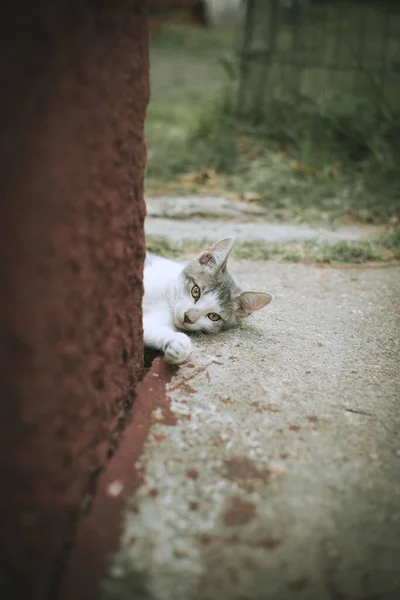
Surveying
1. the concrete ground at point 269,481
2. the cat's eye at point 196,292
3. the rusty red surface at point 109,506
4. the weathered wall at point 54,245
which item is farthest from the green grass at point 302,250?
the weathered wall at point 54,245

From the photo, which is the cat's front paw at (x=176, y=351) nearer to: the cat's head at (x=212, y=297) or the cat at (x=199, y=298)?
the cat at (x=199, y=298)

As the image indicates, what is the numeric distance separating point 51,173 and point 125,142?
319 millimetres

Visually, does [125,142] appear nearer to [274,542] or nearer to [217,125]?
[274,542]

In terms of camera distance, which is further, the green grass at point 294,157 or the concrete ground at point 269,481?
the green grass at point 294,157

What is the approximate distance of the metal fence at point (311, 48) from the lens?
535 centimetres

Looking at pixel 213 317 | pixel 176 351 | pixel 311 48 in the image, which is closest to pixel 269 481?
pixel 176 351

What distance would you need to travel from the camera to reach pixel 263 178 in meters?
4.52

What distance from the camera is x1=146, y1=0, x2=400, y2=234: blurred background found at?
431 centimetres

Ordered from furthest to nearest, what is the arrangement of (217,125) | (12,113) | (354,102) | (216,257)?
(217,125)
(354,102)
(216,257)
(12,113)

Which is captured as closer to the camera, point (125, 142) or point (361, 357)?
point (125, 142)

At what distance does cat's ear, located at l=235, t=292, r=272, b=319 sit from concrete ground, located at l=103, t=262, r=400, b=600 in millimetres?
294

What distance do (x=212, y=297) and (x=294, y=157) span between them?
3.17m

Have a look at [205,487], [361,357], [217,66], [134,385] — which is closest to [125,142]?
[134,385]

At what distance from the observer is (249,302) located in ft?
7.36
